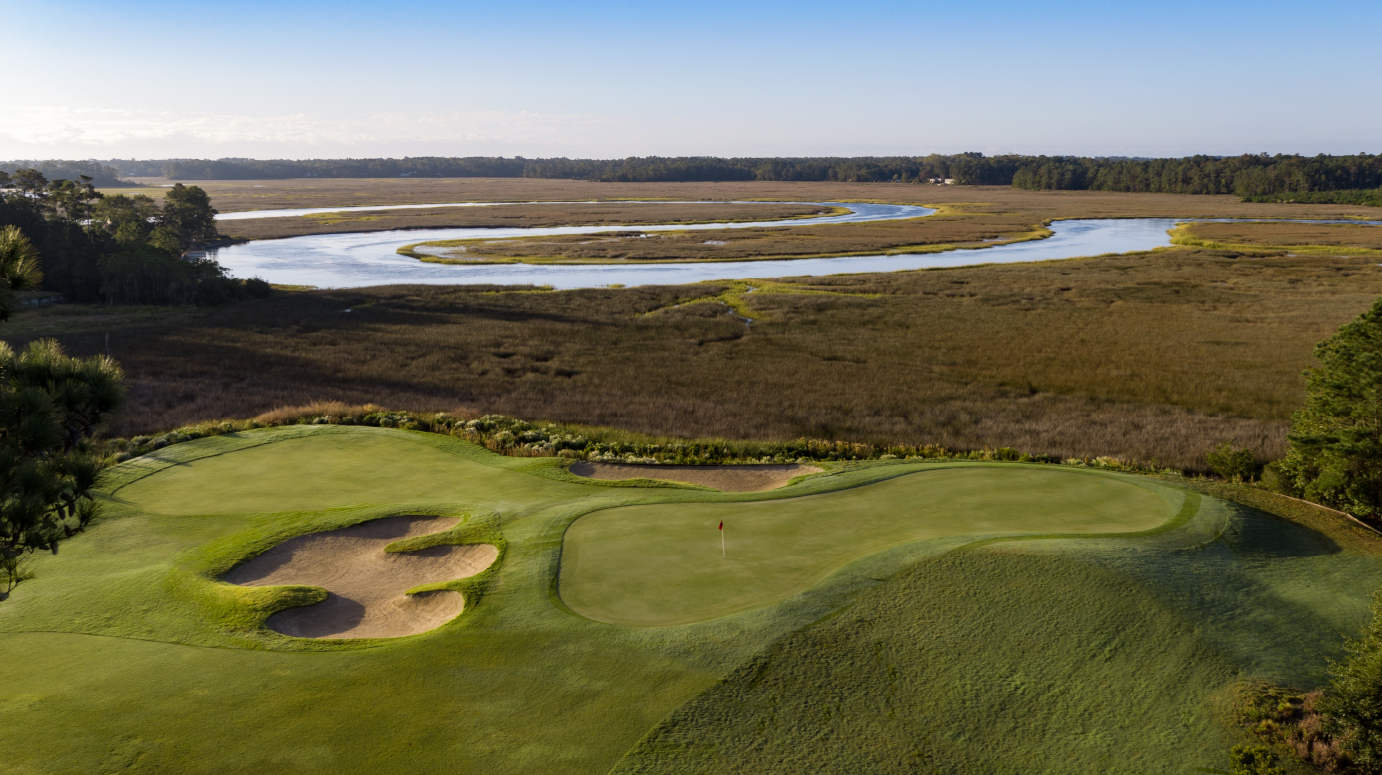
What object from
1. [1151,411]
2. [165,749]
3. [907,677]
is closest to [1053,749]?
[907,677]

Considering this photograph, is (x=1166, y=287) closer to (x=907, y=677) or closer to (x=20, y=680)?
(x=907, y=677)

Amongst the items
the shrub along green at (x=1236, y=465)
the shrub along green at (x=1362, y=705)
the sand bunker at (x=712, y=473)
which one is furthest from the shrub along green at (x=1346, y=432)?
the sand bunker at (x=712, y=473)

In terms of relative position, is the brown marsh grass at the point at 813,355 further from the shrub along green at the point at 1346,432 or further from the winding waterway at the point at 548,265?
the winding waterway at the point at 548,265

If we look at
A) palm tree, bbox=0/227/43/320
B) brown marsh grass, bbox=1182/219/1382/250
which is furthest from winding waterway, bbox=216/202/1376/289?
palm tree, bbox=0/227/43/320

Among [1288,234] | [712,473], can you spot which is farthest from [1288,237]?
[712,473]

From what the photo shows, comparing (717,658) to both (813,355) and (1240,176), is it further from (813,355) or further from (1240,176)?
(1240,176)

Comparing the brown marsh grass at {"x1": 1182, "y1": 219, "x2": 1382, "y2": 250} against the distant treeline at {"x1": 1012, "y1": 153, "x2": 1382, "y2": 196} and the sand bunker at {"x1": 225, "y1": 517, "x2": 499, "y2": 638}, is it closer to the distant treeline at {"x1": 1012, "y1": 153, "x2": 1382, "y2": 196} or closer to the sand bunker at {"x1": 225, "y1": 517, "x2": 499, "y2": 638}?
the distant treeline at {"x1": 1012, "y1": 153, "x2": 1382, "y2": 196}
